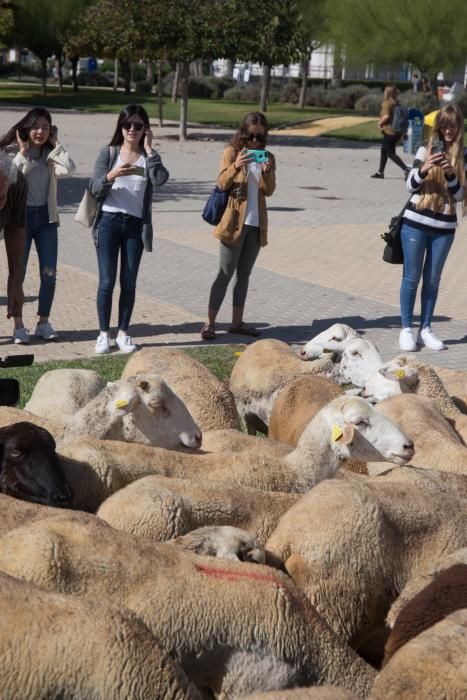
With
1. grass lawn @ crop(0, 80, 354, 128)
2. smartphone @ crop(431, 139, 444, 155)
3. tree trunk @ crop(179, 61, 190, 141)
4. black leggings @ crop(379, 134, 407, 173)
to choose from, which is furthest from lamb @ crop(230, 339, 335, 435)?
grass lawn @ crop(0, 80, 354, 128)

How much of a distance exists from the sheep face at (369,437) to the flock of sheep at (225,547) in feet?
0.04

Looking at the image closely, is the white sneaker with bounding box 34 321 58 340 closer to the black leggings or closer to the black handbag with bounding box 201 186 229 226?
the black handbag with bounding box 201 186 229 226

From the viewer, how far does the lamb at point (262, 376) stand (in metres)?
8.37

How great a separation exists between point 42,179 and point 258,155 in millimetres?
2143

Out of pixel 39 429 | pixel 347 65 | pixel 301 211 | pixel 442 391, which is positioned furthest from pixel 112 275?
pixel 347 65

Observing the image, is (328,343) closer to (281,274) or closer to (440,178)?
(440,178)

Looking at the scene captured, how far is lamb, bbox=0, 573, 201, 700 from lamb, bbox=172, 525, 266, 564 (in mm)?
966

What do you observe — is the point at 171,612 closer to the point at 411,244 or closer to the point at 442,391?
the point at 442,391

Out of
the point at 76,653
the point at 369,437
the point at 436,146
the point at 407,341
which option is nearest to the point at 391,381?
the point at 369,437

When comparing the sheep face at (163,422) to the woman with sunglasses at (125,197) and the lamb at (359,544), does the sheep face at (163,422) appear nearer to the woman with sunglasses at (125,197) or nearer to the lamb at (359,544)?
the lamb at (359,544)

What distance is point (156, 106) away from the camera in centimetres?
5178

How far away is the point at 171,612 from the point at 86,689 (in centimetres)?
67

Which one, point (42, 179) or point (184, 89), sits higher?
point (42, 179)

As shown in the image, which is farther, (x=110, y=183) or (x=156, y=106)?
(x=156, y=106)
